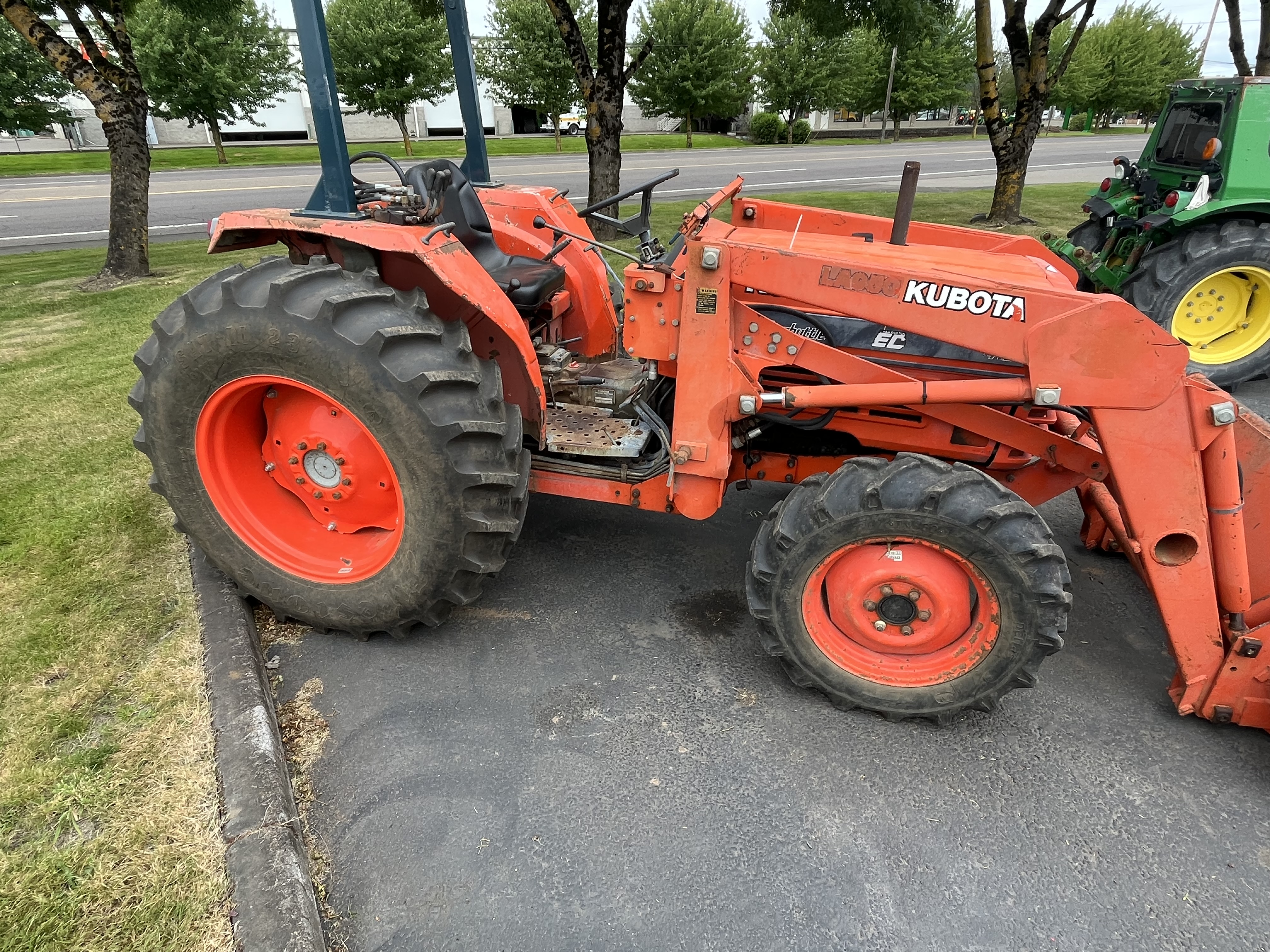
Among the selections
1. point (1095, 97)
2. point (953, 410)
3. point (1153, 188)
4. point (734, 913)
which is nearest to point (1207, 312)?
point (1153, 188)

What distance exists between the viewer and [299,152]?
2688 cm

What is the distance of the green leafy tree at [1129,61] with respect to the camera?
126 ft

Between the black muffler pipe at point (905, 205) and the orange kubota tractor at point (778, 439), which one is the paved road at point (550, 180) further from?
the orange kubota tractor at point (778, 439)

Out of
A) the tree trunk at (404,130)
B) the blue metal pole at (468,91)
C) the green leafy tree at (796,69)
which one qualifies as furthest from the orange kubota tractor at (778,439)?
the green leafy tree at (796,69)

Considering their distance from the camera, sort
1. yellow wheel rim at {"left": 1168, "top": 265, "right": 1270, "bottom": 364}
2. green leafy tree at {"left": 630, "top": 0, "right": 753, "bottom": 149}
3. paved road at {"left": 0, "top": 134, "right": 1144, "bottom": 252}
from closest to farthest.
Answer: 1. yellow wheel rim at {"left": 1168, "top": 265, "right": 1270, "bottom": 364}
2. paved road at {"left": 0, "top": 134, "right": 1144, "bottom": 252}
3. green leafy tree at {"left": 630, "top": 0, "right": 753, "bottom": 149}

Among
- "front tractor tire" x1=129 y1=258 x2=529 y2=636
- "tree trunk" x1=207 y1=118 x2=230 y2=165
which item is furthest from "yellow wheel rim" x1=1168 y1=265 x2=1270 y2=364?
"tree trunk" x1=207 y1=118 x2=230 y2=165

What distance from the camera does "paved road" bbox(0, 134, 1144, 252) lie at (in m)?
12.7

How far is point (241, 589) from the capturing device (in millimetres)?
2818

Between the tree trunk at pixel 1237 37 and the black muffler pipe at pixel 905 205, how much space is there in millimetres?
15373

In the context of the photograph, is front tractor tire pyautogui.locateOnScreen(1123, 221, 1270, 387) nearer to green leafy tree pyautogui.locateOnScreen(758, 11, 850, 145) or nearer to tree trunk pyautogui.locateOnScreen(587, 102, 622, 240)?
tree trunk pyautogui.locateOnScreen(587, 102, 622, 240)

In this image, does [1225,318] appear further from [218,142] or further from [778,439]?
[218,142]

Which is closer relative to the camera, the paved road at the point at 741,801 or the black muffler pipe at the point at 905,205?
the paved road at the point at 741,801

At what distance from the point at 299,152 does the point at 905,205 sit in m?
29.5

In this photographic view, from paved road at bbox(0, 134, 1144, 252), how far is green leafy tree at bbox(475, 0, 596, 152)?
3.48 meters
